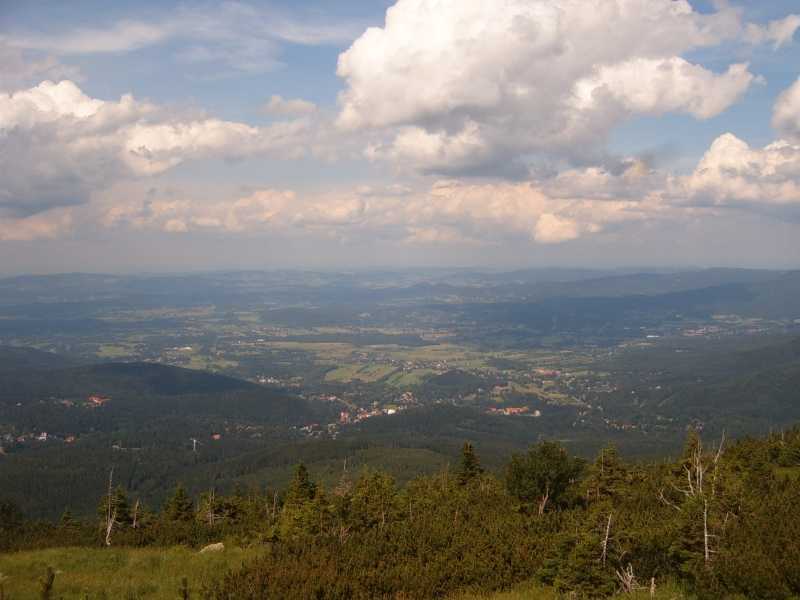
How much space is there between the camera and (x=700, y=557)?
57.9 feet

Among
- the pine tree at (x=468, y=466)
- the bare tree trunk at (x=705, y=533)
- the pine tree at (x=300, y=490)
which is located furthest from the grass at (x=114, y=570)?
the pine tree at (x=468, y=466)

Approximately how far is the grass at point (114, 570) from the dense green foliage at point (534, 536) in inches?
83.7

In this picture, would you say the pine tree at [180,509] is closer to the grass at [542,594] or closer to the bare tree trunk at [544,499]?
the bare tree trunk at [544,499]

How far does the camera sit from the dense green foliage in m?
17.7

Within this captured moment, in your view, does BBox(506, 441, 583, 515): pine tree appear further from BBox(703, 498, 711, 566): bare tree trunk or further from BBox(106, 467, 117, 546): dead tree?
BBox(106, 467, 117, 546): dead tree

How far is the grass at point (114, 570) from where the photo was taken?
2033 cm


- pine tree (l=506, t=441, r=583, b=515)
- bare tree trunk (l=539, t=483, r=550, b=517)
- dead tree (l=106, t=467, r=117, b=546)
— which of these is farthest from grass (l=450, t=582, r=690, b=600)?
dead tree (l=106, t=467, r=117, b=546)

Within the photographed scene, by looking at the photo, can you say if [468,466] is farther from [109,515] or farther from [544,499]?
[109,515]

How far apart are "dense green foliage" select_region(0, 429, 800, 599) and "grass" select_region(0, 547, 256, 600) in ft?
6.97

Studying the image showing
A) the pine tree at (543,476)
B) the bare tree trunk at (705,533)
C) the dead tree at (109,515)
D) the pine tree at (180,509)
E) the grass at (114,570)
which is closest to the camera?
the bare tree trunk at (705,533)

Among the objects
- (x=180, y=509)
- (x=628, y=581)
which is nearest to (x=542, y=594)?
(x=628, y=581)

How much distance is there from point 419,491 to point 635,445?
134759 mm

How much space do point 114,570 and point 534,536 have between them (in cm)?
1839

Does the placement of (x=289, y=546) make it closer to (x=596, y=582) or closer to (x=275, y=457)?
(x=596, y=582)
